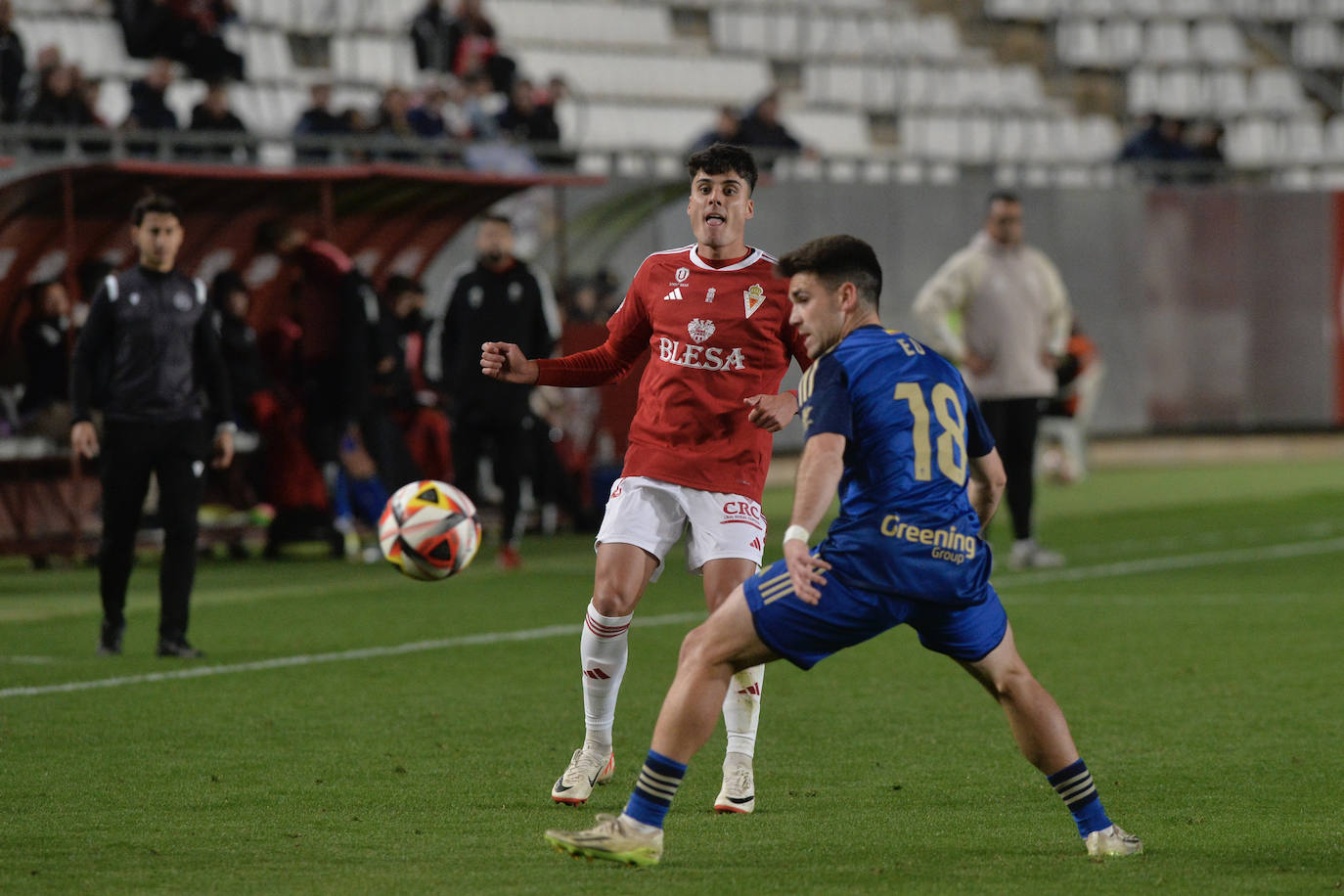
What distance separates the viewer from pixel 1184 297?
2472 cm

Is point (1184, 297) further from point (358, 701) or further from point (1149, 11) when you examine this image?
point (358, 701)

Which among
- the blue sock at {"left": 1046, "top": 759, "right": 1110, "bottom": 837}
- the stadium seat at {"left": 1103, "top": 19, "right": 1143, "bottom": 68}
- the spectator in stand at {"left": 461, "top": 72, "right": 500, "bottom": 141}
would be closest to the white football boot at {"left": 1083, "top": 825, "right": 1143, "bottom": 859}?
the blue sock at {"left": 1046, "top": 759, "right": 1110, "bottom": 837}

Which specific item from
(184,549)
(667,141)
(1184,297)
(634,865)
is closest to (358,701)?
(184,549)

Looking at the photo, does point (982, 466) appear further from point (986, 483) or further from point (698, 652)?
point (698, 652)

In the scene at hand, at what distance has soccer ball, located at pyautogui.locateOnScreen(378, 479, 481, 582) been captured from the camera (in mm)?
8195

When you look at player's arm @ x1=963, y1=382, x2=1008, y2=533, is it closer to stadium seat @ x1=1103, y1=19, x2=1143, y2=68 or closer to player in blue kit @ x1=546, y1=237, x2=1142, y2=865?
player in blue kit @ x1=546, y1=237, x2=1142, y2=865

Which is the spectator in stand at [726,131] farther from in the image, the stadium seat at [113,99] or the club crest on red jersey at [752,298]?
the club crest on red jersey at [752,298]

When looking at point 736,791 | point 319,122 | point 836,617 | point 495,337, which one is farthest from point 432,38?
point 836,617

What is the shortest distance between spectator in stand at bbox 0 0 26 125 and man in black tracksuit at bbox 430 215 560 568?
17.6 ft

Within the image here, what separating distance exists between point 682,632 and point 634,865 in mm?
5297

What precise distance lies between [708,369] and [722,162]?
648 millimetres

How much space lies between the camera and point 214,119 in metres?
17.2

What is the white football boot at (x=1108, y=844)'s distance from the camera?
5.38m

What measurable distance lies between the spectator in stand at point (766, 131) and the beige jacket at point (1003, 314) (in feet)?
27.4
